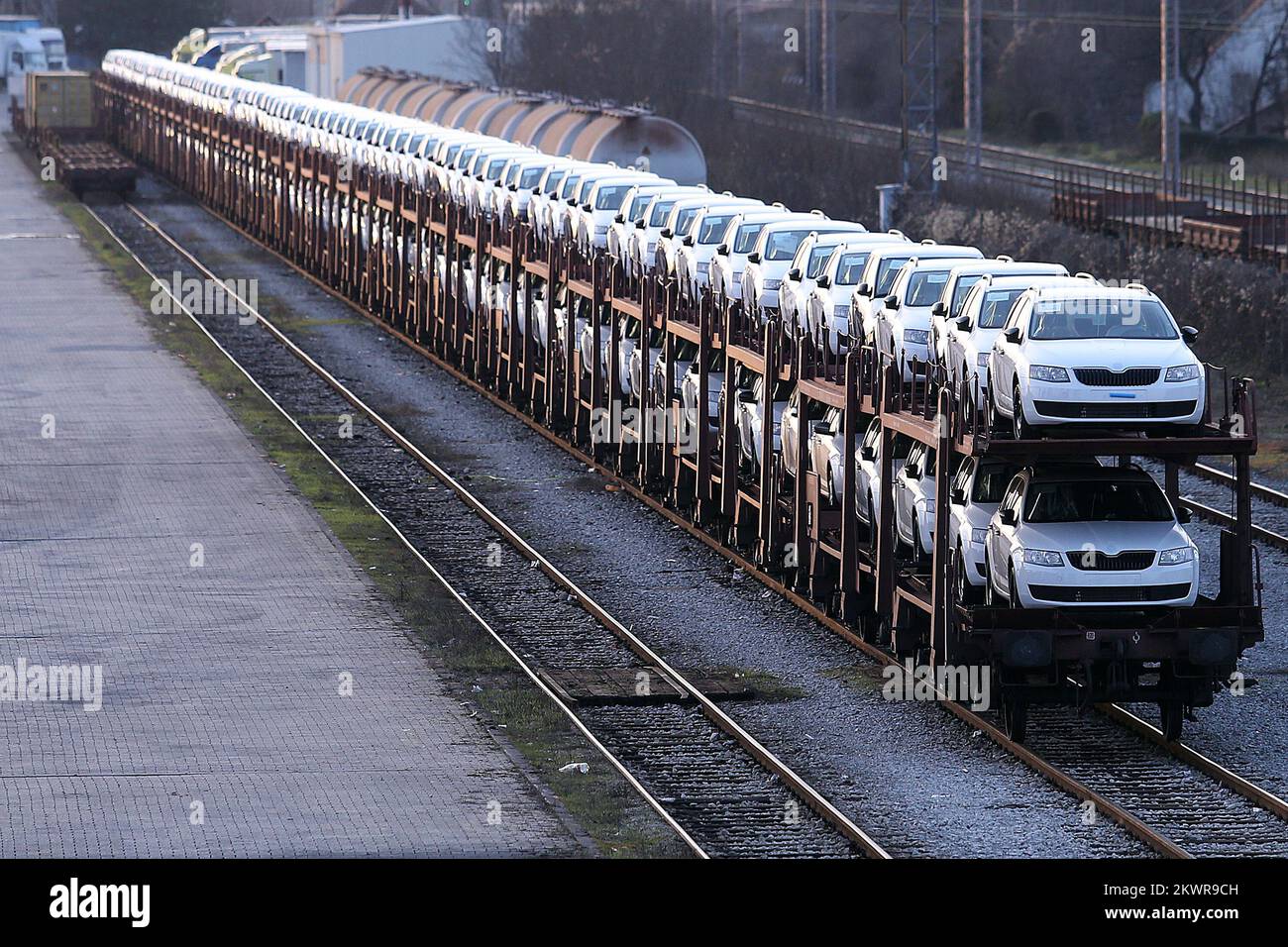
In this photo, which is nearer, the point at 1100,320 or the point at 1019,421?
the point at 1019,421

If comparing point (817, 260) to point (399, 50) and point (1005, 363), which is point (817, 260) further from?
point (399, 50)

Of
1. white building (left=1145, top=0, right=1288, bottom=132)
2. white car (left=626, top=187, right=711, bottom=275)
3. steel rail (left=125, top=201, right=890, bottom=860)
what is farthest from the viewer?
white building (left=1145, top=0, right=1288, bottom=132)

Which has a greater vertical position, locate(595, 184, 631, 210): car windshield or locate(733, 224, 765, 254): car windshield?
locate(595, 184, 631, 210): car windshield

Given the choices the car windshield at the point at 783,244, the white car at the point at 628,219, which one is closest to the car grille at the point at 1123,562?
the car windshield at the point at 783,244

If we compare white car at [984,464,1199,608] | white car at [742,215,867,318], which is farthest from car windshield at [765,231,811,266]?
white car at [984,464,1199,608]

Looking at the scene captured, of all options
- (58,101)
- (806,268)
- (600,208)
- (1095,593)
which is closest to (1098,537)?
(1095,593)

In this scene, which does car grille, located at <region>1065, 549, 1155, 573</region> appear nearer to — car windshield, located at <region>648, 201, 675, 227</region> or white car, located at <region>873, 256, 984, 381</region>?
white car, located at <region>873, 256, 984, 381</region>

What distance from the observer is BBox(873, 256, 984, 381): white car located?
21.6m

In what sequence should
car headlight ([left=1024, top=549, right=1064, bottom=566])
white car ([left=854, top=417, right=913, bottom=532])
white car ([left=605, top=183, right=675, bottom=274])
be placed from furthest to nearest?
white car ([left=605, top=183, right=675, bottom=274]) < white car ([left=854, top=417, right=913, bottom=532]) < car headlight ([left=1024, top=549, right=1064, bottom=566])

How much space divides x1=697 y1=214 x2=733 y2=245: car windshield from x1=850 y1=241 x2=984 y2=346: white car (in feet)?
17.9

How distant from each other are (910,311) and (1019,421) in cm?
426

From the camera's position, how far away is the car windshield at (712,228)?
95.6 ft

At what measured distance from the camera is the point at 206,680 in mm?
19266

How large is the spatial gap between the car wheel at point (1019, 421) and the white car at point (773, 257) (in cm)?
838
